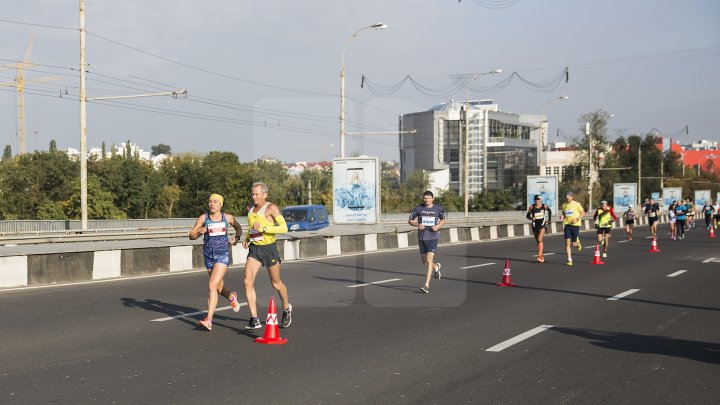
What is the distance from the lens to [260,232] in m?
9.53

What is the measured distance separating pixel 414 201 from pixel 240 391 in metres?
100

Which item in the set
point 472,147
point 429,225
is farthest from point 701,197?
point 429,225

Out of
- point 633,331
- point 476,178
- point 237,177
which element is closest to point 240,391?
point 633,331

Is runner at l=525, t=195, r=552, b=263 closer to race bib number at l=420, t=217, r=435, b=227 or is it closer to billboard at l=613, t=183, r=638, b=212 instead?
race bib number at l=420, t=217, r=435, b=227

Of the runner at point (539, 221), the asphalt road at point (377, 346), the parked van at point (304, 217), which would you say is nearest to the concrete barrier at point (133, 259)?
the asphalt road at point (377, 346)

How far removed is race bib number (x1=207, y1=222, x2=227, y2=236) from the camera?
9.62 meters

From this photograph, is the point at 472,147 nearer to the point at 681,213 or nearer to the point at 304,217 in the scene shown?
the point at 304,217

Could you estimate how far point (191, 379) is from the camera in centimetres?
682

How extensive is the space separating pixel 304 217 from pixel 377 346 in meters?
30.7

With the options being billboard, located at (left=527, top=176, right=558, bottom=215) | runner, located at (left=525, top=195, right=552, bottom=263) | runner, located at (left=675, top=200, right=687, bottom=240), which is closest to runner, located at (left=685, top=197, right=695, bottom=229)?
runner, located at (left=675, top=200, right=687, bottom=240)

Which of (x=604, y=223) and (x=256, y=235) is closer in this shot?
(x=256, y=235)

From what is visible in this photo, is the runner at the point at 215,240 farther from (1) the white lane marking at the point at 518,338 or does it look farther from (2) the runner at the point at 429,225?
(2) the runner at the point at 429,225

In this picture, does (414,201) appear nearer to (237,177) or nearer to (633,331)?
(237,177)

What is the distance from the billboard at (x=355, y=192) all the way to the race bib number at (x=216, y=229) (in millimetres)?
21140
